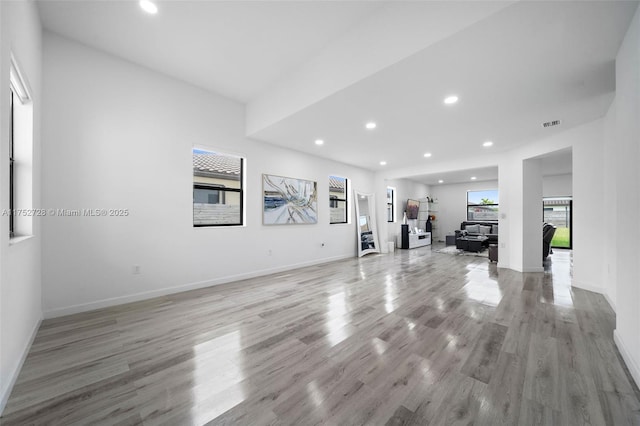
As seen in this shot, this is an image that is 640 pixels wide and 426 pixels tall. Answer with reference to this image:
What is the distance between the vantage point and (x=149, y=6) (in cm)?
253

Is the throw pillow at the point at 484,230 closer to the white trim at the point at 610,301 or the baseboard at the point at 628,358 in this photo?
the white trim at the point at 610,301

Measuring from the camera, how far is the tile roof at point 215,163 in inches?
171

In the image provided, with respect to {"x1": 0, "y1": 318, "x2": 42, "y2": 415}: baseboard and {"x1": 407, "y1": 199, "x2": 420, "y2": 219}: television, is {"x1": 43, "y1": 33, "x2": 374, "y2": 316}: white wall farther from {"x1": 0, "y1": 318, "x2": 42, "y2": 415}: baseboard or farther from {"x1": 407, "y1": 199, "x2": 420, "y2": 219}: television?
{"x1": 407, "y1": 199, "x2": 420, "y2": 219}: television

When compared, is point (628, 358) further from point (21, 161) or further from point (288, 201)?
point (21, 161)

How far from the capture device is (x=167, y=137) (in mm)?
3760

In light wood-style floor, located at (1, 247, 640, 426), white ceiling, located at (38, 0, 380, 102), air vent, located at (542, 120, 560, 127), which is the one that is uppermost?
white ceiling, located at (38, 0, 380, 102)

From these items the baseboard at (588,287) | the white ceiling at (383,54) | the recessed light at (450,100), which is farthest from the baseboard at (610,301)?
the recessed light at (450,100)

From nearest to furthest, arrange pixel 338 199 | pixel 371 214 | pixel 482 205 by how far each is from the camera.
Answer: pixel 338 199 < pixel 371 214 < pixel 482 205

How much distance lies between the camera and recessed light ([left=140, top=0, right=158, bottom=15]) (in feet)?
8.14

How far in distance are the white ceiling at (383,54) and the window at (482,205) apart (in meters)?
6.96

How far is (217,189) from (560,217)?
12.4 m

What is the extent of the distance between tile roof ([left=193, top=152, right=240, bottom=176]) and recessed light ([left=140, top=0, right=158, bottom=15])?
2037 millimetres

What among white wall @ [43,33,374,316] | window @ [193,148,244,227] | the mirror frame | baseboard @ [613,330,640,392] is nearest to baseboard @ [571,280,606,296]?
baseboard @ [613,330,640,392]

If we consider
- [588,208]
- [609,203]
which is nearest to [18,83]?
[609,203]
